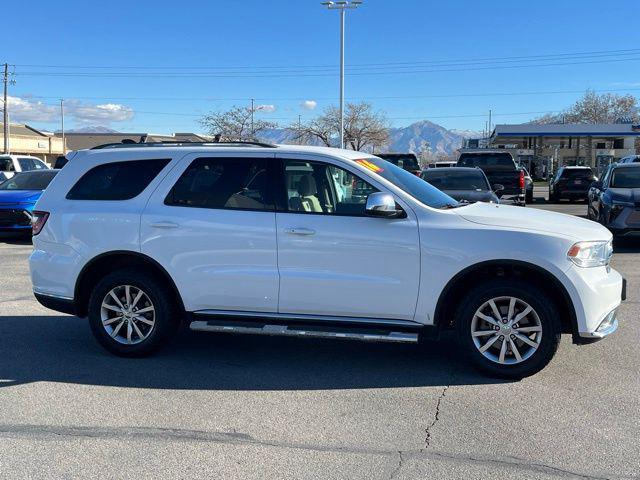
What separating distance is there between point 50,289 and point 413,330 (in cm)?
335

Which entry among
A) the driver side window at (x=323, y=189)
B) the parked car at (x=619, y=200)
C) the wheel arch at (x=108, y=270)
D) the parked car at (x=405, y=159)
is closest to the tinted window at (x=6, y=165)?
the parked car at (x=405, y=159)

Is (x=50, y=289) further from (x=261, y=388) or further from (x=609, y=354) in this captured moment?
(x=609, y=354)

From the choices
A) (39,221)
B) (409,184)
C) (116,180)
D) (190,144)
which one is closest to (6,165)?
(39,221)

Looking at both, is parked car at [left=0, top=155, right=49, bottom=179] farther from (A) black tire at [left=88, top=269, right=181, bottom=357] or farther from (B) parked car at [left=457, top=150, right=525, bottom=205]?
(A) black tire at [left=88, top=269, right=181, bottom=357]

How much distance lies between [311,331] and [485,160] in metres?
16.4

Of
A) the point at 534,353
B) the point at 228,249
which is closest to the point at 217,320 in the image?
the point at 228,249

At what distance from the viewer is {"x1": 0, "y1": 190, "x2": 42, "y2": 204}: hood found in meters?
13.7

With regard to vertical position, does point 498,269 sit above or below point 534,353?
above

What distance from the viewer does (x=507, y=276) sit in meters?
4.97

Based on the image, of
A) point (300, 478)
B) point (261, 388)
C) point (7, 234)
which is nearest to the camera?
point (300, 478)

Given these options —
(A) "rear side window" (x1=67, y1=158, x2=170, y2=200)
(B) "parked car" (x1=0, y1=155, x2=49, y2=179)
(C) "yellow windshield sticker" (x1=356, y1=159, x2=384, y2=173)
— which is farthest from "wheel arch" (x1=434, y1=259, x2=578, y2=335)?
(B) "parked car" (x1=0, y1=155, x2=49, y2=179)

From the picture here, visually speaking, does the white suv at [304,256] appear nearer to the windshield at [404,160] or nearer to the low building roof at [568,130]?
the windshield at [404,160]

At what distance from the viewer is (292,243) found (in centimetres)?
511

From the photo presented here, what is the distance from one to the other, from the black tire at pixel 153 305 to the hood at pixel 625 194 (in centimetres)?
918
